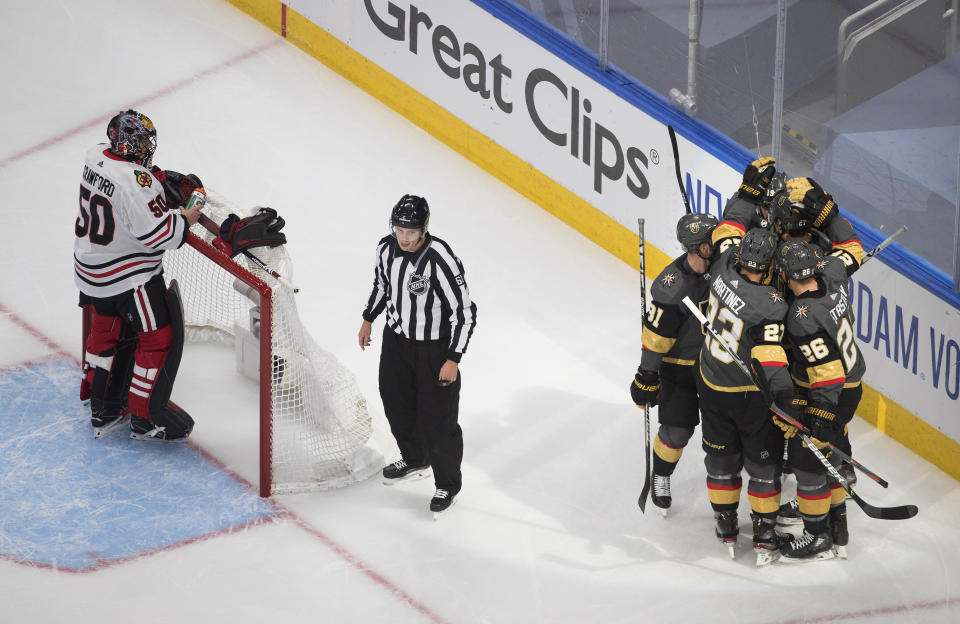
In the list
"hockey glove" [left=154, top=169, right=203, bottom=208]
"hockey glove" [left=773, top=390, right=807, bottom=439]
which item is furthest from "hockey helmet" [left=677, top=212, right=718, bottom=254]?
"hockey glove" [left=154, top=169, right=203, bottom=208]

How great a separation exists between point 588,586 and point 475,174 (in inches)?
115

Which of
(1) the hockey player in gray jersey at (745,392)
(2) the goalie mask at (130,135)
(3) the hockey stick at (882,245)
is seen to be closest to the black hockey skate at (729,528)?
(1) the hockey player in gray jersey at (745,392)

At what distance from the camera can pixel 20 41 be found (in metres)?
8.55

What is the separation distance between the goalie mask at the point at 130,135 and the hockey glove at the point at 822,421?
8.07 feet

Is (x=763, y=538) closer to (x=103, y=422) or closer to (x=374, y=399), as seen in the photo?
(x=374, y=399)

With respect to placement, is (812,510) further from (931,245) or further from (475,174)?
(475,174)

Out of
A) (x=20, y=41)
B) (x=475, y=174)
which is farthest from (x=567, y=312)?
(x=20, y=41)

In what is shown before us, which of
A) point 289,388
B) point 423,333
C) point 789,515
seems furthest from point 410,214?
point 789,515

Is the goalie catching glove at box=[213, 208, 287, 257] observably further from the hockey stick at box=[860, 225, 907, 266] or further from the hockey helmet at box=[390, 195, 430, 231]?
the hockey stick at box=[860, 225, 907, 266]

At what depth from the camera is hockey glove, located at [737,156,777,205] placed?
5.71 m

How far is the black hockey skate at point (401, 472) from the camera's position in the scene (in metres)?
5.92

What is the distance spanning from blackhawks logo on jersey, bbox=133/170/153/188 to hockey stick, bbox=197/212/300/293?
292 mm

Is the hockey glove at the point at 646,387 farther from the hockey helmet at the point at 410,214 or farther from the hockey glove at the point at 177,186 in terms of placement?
the hockey glove at the point at 177,186

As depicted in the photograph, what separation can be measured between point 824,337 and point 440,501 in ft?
5.00
